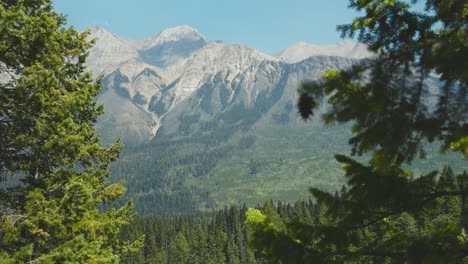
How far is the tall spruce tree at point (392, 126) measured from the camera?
14.7 feet

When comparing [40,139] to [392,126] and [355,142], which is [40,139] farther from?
[392,126]

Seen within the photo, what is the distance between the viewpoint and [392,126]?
466 centimetres

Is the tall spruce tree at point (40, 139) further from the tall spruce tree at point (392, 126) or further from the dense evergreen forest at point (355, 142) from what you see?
the tall spruce tree at point (392, 126)

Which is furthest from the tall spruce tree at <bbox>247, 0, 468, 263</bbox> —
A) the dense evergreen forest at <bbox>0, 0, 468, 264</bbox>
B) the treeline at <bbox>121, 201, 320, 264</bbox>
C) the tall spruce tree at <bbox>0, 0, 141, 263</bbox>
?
the treeline at <bbox>121, 201, 320, 264</bbox>

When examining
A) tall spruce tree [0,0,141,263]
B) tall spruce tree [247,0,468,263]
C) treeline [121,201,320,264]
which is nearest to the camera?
tall spruce tree [247,0,468,263]

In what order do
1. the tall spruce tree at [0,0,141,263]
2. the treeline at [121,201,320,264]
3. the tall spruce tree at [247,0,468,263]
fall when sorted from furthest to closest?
the treeline at [121,201,320,264] < the tall spruce tree at [0,0,141,263] < the tall spruce tree at [247,0,468,263]

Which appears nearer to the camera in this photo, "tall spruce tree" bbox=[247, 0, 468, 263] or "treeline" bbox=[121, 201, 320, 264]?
"tall spruce tree" bbox=[247, 0, 468, 263]

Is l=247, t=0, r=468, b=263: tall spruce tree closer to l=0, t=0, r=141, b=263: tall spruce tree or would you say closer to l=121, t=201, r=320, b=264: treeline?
l=0, t=0, r=141, b=263: tall spruce tree

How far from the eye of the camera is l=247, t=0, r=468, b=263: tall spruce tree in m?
4.47

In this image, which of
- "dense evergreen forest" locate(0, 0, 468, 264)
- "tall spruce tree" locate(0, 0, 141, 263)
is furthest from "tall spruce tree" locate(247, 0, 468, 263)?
"tall spruce tree" locate(0, 0, 141, 263)

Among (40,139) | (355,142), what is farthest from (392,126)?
(40,139)

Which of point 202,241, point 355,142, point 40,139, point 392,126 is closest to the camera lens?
point 392,126

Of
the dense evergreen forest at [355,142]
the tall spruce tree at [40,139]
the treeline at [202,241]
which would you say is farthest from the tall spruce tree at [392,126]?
the treeline at [202,241]

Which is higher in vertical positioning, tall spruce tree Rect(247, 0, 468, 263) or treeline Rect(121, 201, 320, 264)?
tall spruce tree Rect(247, 0, 468, 263)
